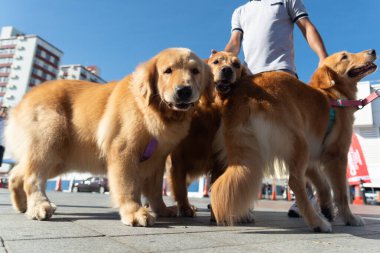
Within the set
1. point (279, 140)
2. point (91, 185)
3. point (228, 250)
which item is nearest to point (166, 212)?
point (279, 140)

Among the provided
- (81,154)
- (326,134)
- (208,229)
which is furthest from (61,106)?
(326,134)

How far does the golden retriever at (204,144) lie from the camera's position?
3.49 meters

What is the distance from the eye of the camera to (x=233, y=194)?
270 cm

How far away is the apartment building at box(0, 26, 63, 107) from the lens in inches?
3305

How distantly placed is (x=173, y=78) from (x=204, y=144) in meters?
0.92

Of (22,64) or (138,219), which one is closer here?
(138,219)

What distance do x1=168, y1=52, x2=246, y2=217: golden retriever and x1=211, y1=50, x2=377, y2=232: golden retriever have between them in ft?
0.69

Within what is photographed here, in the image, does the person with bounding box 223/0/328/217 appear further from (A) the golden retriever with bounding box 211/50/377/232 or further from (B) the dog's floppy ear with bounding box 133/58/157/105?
(B) the dog's floppy ear with bounding box 133/58/157/105

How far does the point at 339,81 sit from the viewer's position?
4.12m

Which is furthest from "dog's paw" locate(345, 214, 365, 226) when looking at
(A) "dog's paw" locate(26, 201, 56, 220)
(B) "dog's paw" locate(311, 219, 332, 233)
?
(A) "dog's paw" locate(26, 201, 56, 220)

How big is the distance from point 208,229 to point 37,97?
233 centimetres

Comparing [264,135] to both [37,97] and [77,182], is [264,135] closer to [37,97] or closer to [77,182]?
[37,97]

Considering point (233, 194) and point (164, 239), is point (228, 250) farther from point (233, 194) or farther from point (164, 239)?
point (233, 194)

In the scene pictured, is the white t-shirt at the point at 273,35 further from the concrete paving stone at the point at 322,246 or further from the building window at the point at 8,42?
the building window at the point at 8,42
